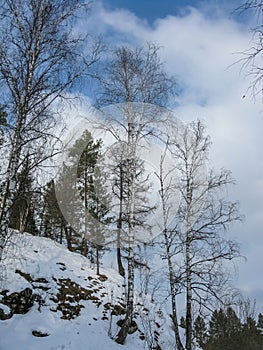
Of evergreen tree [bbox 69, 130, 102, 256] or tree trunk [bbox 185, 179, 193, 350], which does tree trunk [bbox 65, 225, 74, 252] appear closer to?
evergreen tree [bbox 69, 130, 102, 256]

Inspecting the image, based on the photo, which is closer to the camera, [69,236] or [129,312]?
[129,312]

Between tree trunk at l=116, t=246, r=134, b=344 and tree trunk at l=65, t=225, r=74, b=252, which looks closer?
tree trunk at l=116, t=246, r=134, b=344

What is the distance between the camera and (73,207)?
1820 cm

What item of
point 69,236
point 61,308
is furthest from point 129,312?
point 69,236

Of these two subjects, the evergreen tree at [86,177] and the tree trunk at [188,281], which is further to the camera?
the evergreen tree at [86,177]

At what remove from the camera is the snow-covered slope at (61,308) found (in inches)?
283

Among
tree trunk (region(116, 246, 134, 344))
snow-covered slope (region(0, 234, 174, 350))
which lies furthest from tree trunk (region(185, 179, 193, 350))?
tree trunk (region(116, 246, 134, 344))

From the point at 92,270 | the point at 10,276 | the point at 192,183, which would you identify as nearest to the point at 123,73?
the point at 192,183

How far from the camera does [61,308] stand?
29.2 ft

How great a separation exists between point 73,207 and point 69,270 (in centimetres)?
668

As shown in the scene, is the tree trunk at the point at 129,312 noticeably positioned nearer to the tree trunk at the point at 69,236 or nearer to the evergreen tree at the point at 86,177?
the evergreen tree at the point at 86,177

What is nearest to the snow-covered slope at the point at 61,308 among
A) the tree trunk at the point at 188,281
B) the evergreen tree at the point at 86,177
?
the tree trunk at the point at 188,281

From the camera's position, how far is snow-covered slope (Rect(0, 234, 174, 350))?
7.18m

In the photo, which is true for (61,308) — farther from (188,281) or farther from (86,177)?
(86,177)
